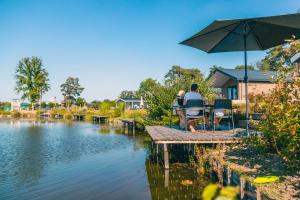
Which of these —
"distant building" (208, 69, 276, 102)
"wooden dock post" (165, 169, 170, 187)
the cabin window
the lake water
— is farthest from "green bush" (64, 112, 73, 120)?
"wooden dock post" (165, 169, 170, 187)

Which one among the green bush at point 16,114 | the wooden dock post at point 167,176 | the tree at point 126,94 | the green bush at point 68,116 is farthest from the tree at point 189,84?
the tree at point 126,94

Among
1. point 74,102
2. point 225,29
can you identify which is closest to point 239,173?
point 225,29

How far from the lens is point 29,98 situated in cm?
6706

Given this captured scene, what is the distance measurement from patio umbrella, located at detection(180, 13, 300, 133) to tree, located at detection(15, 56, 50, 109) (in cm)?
6372

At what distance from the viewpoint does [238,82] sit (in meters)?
28.6

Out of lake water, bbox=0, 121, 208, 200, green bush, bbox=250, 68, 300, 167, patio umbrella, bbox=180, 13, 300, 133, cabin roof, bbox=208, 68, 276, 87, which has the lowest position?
lake water, bbox=0, 121, 208, 200

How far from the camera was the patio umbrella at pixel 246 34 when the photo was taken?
747 centimetres

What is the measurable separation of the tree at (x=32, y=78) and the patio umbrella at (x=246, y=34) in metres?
63.7

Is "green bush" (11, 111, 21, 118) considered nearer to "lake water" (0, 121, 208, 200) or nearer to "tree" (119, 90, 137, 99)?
"tree" (119, 90, 137, 99)

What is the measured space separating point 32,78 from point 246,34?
6706 centimetres

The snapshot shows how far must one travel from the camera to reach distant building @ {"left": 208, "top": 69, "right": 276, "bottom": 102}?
27.8 m

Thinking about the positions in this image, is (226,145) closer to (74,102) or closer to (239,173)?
(239,173)

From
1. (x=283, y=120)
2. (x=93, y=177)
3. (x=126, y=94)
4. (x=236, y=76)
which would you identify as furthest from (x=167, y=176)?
(x=126, y=94)

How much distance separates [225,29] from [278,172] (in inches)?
195
